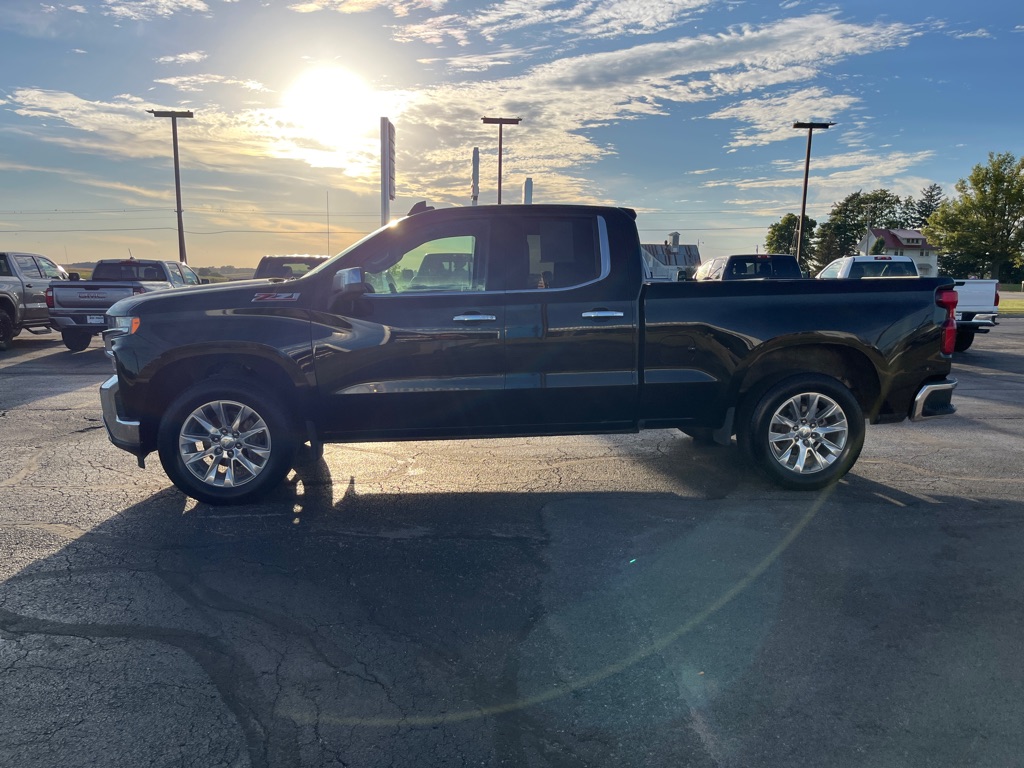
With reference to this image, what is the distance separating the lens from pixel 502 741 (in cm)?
257

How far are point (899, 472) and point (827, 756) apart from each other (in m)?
4.20

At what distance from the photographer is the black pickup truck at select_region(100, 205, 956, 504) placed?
5.05m

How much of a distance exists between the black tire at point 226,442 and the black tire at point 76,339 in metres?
11.7

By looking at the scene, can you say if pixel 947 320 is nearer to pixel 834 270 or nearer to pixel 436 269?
pixel 436 269

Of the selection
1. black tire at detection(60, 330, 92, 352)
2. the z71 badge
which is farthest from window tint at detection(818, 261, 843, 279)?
black tire at detection(60, 330, 92, 352)

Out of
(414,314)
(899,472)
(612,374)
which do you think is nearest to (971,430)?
(899,472)

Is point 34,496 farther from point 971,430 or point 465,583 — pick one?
point 971,430

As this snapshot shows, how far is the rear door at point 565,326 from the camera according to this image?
518 centimetres

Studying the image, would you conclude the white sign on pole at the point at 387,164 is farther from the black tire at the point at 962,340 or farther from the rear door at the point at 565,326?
the rear door at the point at 565,326

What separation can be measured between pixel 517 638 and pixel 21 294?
16.6 m

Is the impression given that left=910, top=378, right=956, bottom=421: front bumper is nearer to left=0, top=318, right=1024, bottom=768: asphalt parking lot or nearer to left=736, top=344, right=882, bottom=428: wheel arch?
left=736, top=344, right=882, bottom=428: wheel arch

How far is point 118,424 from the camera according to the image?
201 inches

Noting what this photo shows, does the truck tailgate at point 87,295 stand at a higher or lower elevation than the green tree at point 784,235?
lower

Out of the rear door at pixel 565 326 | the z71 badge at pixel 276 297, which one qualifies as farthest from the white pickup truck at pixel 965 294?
the z71 badge at pixel 276 297
